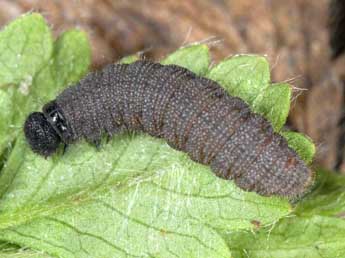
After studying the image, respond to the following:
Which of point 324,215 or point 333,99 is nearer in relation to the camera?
point 324,215

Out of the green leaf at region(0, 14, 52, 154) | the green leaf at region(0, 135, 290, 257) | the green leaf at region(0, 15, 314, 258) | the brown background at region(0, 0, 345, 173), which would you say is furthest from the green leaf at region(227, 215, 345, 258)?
the brown background at region(0, 0, 345, 173)

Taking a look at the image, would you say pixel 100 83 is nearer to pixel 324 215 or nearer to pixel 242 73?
pixel 242 73

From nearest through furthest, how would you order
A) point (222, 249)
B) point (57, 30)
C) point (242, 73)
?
point (222, 249), point (242, 73), point (57, 30)

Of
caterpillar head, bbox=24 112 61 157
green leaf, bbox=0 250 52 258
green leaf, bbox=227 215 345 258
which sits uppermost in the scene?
caterpillar head, bbox=24 112 61 157

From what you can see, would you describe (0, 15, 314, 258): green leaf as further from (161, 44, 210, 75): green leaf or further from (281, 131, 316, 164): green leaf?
(281, 131, 316, 164): green leaf

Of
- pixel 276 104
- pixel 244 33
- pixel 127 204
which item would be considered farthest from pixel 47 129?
pixel 244 33

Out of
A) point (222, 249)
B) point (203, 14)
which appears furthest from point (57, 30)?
point (222, 249)

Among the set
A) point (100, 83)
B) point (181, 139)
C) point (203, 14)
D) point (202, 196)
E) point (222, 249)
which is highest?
point (203, 14)
